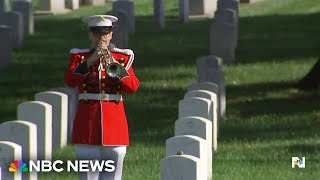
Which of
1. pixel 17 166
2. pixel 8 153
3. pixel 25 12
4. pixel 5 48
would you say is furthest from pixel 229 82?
pixel 8 153

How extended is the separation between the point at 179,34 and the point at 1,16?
14.3ft

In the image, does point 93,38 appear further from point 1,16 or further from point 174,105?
point 1,16

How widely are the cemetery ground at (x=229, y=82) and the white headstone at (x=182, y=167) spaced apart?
311cm

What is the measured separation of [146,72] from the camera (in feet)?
74.3

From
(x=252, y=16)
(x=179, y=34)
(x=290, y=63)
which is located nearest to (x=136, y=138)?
(x=290, y=63)

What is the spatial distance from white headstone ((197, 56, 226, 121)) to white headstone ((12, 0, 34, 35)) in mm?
9718

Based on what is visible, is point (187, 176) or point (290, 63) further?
point (290, 63)

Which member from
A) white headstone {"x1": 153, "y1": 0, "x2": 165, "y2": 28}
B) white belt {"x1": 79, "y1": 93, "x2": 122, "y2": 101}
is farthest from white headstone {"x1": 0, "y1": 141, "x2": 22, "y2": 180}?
white headstone {"x1": 153, "y1": 0, "x2": 165, "y2": 28}

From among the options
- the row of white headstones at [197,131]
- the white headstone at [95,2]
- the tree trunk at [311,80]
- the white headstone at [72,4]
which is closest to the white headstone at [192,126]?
the row of white headstones at [197,131]

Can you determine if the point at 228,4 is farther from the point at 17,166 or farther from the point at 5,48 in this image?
the point at 17,166

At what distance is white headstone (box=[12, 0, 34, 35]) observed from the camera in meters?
27.5

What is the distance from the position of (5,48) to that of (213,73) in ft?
20.3

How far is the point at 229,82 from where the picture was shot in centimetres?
2162

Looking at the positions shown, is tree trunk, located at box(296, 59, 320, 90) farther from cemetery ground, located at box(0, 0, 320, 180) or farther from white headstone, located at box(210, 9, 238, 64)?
white headstone, located at box(210, 9, 238, 64)
